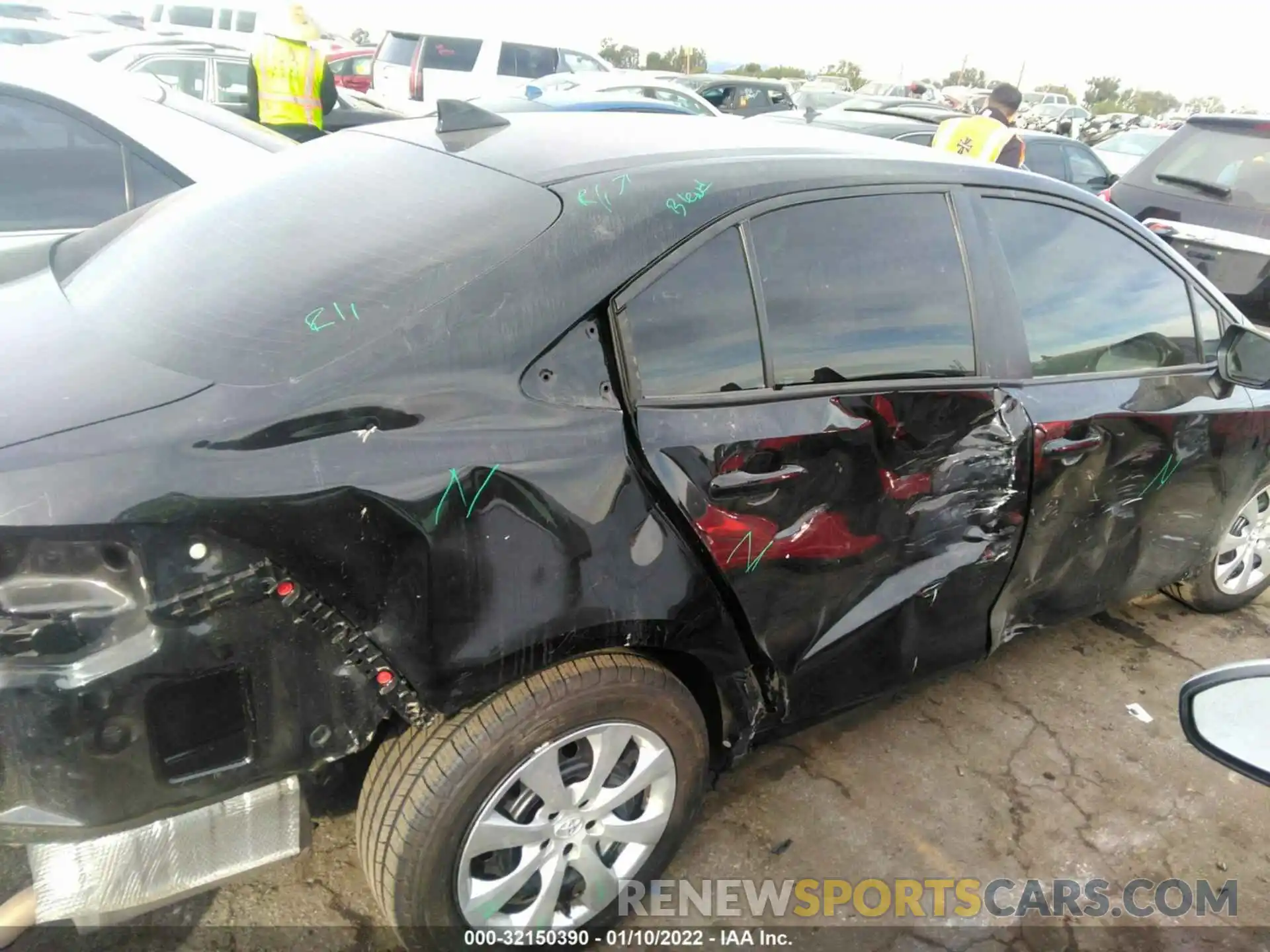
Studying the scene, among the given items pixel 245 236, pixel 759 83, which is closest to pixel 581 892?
pixel 245 236

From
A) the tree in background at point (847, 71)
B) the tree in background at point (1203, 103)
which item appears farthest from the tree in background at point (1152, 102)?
the tree in background at point (847, 71)

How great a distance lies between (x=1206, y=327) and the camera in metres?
2.94

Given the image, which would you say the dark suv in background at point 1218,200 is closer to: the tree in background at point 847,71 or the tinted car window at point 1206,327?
the tinted car window at point 1206,327

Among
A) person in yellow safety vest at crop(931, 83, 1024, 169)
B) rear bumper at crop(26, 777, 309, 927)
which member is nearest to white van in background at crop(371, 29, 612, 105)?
person in yellow safety vest at crop(931, 83, 1024, 169)

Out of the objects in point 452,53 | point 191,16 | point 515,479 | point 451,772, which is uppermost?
point 452,53

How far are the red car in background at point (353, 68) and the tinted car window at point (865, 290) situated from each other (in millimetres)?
15356

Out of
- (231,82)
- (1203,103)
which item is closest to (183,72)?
(231,82)

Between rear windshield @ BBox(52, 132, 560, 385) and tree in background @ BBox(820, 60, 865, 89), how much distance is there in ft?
174

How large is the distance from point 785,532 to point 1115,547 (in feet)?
4.69

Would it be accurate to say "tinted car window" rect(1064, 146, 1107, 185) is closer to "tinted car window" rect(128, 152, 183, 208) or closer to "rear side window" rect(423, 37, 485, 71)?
"rear side window" rect(423, 37, 485, 71)

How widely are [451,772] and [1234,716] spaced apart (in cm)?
134

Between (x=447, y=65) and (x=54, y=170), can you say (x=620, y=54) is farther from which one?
(x=54, y=170)

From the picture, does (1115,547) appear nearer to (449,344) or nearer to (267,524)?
(449,344)

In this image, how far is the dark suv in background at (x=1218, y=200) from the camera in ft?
19.0
